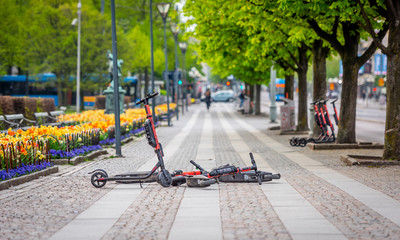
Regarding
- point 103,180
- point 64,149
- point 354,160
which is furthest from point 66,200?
point 354,160

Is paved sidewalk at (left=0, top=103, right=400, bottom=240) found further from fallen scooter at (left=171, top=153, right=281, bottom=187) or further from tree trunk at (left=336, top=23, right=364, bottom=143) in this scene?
tree trunk at (left=336, top=23, right=364, bottom=143)

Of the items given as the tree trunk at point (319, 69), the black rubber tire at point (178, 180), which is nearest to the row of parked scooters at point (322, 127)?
the tree trunk at point (319, 69)

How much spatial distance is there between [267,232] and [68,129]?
10711mm

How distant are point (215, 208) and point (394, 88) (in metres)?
7.56

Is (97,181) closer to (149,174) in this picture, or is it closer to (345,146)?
(149,174)

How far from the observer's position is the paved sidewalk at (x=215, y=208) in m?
7.19

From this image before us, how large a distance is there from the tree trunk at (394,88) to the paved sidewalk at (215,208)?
1.00 meters

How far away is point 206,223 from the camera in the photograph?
7.68 metres

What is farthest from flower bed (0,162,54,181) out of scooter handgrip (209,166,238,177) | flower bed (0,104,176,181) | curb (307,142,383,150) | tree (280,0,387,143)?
curb (307,142,383,150)

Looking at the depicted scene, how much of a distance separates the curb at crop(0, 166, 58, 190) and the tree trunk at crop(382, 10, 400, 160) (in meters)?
7.04

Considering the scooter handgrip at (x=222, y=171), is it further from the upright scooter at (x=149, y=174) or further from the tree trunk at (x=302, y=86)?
the tree trunk at (x=302, y=86)

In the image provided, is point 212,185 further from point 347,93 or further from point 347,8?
point 347,93

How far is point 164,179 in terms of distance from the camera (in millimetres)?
10867

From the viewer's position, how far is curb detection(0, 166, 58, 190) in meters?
11.0
